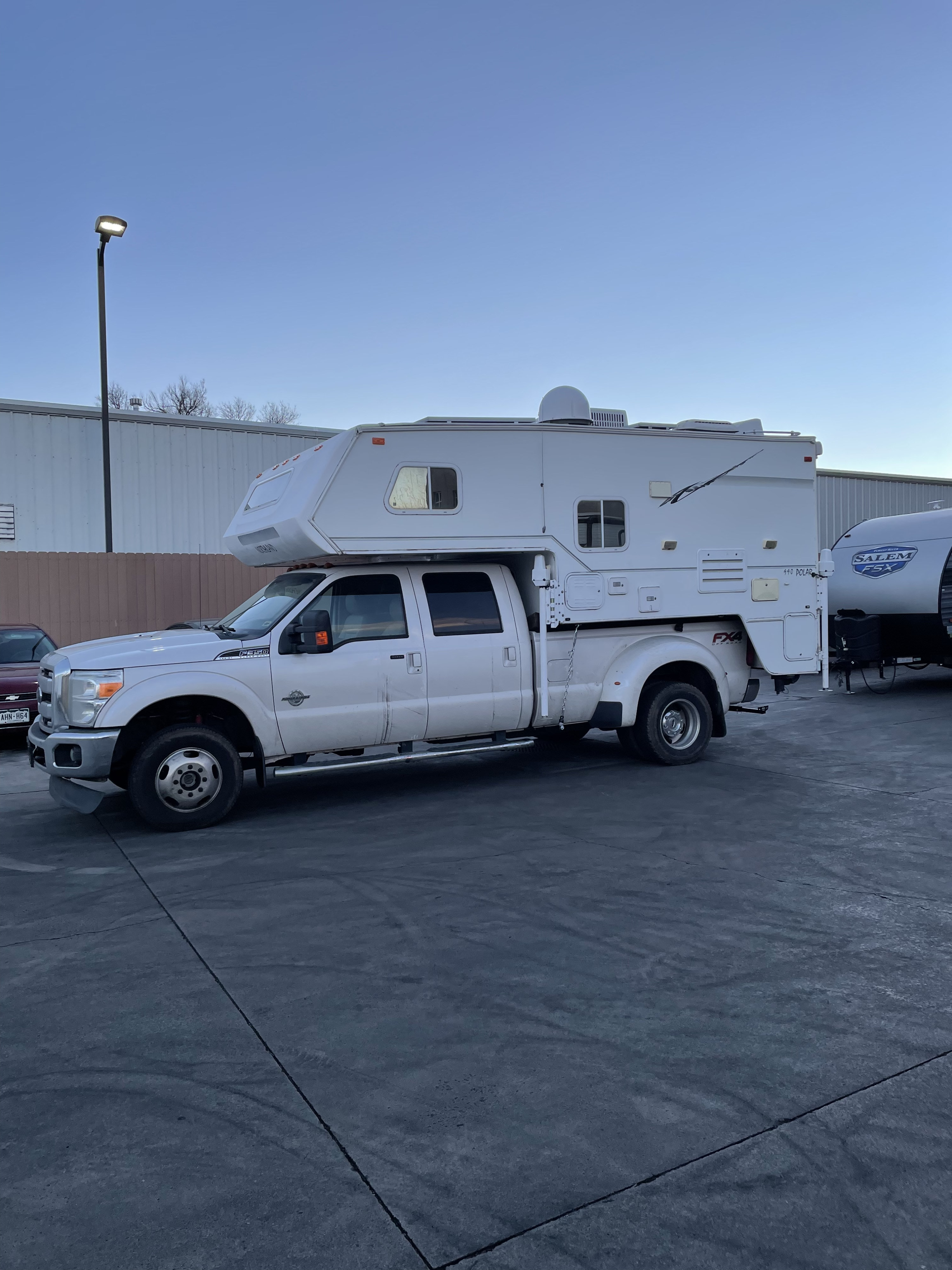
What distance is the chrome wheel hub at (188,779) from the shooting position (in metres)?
7.43

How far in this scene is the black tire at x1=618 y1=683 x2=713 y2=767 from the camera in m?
9.59

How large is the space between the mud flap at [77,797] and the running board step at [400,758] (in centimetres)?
138

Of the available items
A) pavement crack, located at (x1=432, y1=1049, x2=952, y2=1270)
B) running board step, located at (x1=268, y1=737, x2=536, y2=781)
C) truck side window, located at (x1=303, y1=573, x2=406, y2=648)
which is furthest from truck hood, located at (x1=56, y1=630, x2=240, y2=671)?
pavement crack, located at (x1=432, y1=1049, x2=952, y2=1270)

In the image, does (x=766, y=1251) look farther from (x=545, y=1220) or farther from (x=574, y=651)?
(x=574, y=651)

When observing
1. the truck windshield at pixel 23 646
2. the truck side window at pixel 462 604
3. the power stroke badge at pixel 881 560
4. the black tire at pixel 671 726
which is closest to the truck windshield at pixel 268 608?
the truck side window at pixel 462 604

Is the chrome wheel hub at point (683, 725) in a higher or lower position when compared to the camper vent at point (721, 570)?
lower

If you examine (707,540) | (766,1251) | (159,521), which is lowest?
(766,1251)

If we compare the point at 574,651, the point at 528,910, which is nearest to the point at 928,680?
the point at 574,651

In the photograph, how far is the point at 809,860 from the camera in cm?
628

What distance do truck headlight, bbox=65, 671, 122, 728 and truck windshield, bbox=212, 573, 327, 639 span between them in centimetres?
102

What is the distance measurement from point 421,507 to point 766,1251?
6.67 m

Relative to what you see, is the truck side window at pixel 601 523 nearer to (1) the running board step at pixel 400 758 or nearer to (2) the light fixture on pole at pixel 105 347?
(1) the running board step at pixel 400 758

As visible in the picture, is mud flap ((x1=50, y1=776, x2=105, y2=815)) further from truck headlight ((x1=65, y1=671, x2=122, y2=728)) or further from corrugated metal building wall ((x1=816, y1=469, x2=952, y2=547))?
corrugated metal building wall ((x1=816, y1=469, x2=952, y2=547))

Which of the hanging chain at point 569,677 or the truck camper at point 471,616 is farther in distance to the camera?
the hanging chain at point 569,677
